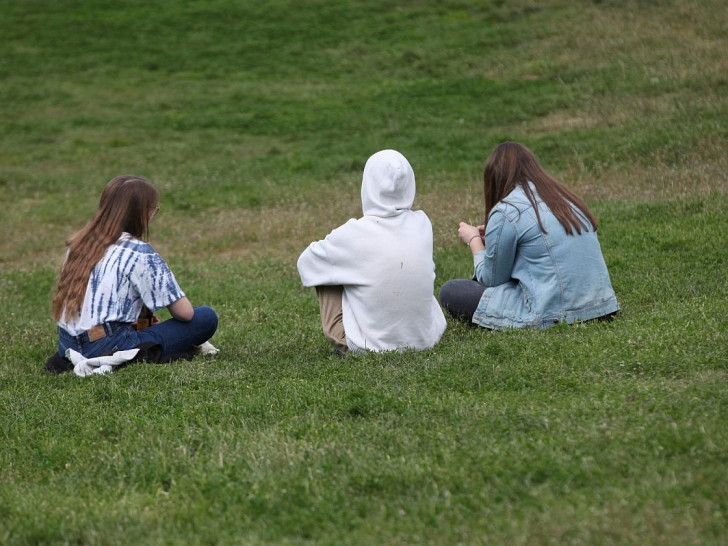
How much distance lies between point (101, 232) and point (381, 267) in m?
2.39

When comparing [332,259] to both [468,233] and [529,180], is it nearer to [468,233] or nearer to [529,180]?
[468,233]

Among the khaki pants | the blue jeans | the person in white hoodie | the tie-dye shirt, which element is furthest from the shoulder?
the khaki pants

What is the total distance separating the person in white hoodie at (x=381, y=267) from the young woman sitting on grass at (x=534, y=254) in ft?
2.35

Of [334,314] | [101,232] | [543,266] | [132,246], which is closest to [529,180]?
[543,266]

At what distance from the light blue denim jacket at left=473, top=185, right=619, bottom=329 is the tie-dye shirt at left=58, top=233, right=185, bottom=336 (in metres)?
2.75

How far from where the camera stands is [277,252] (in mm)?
13219

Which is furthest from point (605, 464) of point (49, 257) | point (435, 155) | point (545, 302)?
point (435, 155)

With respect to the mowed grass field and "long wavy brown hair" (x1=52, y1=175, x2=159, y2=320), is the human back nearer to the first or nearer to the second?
the mowed grass field

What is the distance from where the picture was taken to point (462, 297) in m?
8.14

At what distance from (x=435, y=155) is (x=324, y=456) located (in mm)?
12897

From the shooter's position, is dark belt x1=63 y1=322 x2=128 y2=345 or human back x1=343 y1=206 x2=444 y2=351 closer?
human back x1=343 y1=206 x2=444 y2=351

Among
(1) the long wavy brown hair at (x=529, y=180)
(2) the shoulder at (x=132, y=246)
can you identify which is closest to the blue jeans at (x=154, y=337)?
(2) the shoulder at (x=132, y=246)

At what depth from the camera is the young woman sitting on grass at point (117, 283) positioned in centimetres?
734

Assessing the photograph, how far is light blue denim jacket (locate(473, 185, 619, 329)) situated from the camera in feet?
24.5
